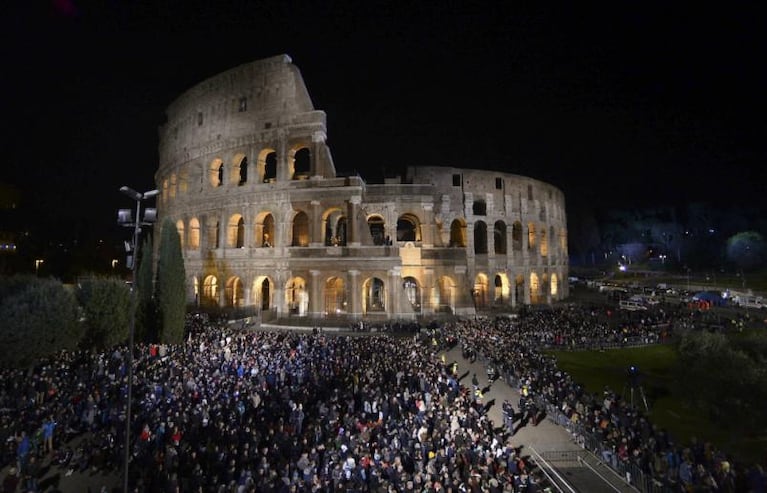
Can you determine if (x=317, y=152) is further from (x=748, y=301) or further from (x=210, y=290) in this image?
(x=748, y=301)

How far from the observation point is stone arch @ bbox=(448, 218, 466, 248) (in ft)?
136

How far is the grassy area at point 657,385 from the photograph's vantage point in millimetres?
14617

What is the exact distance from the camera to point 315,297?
3145 cm

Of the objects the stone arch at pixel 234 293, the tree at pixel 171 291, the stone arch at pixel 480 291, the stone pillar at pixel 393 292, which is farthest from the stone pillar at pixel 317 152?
the stone arch at pixel 480 291

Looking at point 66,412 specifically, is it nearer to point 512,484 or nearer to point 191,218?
point 512,484

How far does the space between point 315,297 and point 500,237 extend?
1048 inches

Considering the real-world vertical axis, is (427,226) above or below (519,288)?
above

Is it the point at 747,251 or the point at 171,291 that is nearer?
the point at 171,291

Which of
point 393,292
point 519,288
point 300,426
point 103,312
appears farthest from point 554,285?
point 103,312

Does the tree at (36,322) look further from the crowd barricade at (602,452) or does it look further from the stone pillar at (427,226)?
the stone pillar at (427,226)

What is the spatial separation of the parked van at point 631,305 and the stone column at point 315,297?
30667 millimetres

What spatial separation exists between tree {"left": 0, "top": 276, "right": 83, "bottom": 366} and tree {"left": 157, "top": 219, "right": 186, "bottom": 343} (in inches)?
166

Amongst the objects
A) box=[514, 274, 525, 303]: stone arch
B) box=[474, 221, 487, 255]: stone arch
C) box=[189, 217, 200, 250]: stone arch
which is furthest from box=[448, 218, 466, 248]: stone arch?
box=[189, 217, 200, 250]: stone arch

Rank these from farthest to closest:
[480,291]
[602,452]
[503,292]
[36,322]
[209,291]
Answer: [503,292] < [480,291] < [209,291] < [36,322] < [602,452]
